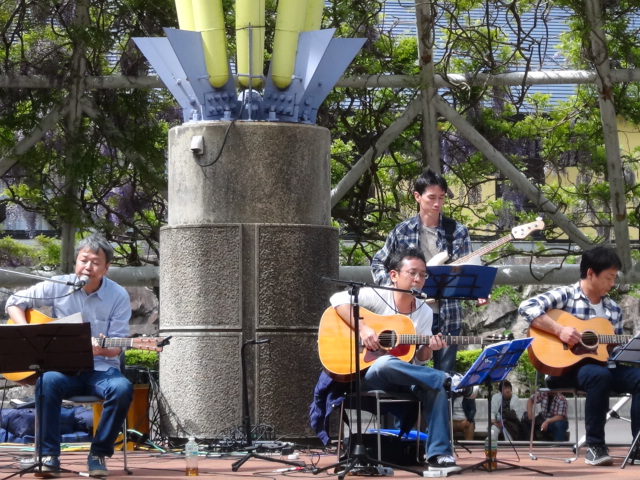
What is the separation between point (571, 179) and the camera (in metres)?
15.6

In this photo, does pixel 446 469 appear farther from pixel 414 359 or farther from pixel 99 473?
pixel 99 473

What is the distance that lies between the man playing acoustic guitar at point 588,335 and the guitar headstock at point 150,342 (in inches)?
99.8

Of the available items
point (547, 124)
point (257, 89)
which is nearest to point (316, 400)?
point (257, 89)

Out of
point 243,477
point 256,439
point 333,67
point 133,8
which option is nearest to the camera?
point 243,477

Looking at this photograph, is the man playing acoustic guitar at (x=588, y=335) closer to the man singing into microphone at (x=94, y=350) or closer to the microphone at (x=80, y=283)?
the man singing into microphone at (x=94, y=350)

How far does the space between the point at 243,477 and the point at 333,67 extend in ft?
12.5

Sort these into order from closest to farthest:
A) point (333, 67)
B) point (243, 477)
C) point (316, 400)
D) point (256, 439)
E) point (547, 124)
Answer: point (243, 477), point (316, 400), point (256, 439), point (333, 67), point (547, 124)

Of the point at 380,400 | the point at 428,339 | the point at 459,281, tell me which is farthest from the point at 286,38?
the point at 380,400

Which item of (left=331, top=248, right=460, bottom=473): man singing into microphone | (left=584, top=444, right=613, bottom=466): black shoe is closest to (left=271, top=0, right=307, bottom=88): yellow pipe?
(left=331, top=248, right=460, bottom=473): man singing into microphone

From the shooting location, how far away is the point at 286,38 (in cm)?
979

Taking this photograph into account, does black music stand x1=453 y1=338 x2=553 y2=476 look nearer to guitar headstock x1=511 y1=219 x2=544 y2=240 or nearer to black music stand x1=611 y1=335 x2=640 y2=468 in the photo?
black music stand x1=611 y1=335 x2=640 y2=468

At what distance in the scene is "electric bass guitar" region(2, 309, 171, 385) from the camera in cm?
744

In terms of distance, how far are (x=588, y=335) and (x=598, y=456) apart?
0.82 meters

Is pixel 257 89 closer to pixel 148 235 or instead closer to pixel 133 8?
pixel 133 8
